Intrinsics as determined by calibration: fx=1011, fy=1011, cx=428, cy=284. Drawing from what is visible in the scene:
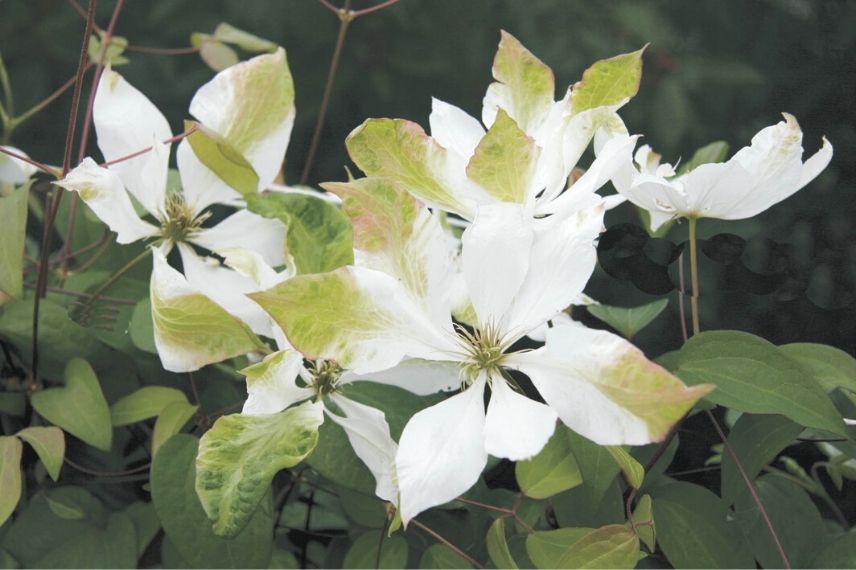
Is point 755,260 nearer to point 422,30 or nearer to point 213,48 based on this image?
point 213,48

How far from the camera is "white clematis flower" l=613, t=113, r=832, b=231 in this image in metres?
0.32

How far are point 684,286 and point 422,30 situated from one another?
1065 mm

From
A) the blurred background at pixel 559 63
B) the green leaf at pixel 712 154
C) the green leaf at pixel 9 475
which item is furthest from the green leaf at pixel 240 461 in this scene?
the blurred background at pixel 559 63

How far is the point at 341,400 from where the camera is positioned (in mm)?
334

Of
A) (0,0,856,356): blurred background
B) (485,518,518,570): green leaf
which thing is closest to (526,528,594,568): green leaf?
(485,518,518,570): green leaf

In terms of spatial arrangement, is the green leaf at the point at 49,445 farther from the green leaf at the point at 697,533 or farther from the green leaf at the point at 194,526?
the green leaf at the point at 697,533

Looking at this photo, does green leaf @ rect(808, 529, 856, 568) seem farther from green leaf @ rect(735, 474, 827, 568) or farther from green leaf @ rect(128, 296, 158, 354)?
green leaf @ rect(128, 296, 158, 354)

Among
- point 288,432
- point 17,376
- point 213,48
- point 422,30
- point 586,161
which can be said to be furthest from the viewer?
point 422,30

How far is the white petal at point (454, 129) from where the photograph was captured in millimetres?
351

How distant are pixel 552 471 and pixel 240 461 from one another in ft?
0.36

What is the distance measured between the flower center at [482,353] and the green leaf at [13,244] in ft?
0.59

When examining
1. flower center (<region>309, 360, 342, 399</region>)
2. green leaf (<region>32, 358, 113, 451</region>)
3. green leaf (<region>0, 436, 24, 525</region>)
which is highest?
flower center (<region>309, 360, 342, 399</region>)

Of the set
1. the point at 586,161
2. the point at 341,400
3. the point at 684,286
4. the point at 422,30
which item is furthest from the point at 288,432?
the point at 422,30

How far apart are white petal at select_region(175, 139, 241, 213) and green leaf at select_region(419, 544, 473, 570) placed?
165 mm
